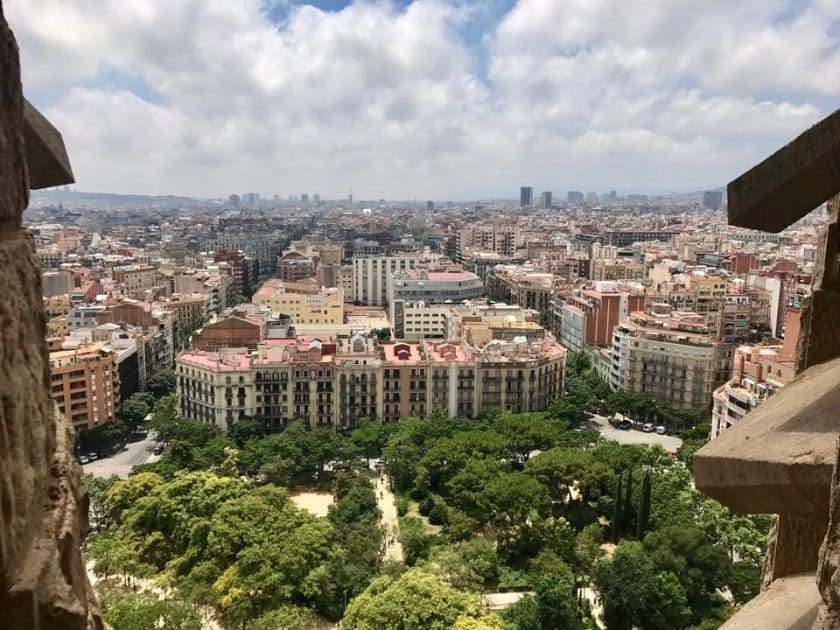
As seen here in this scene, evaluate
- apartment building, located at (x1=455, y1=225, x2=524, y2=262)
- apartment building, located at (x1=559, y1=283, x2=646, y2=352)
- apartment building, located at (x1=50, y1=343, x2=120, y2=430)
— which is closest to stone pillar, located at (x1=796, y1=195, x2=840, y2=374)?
apartment building, located at (x1=50, y1=343, x2=120, y2=430)

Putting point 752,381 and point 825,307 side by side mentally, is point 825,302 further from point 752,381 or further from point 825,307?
point 752,381

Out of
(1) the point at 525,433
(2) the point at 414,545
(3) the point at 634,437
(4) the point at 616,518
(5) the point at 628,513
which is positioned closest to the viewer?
(2) the point at 414,545

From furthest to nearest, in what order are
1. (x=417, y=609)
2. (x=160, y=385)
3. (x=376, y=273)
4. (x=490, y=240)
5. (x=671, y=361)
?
1. (x=490, y=240)
2. (x=376, y=273)
3. (x=160, y=385)
4. (x=671, y=361)
5. (x=417, y=609)

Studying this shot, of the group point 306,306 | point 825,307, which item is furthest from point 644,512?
point 306,306

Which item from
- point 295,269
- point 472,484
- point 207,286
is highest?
point 295,269

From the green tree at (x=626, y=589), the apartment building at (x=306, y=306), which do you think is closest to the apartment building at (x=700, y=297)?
the apartment building at (x=306, y=306)

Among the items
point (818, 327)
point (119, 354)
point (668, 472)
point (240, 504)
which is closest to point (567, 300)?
point (668, 472)

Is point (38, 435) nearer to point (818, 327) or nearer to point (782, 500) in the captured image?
point (782, 500)
